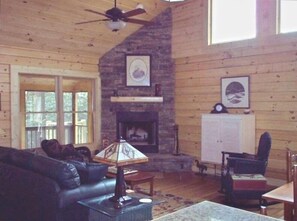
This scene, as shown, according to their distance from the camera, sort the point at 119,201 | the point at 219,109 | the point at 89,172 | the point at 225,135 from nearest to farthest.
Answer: the point at 119,201
the point at 89,172
the point at 225,135
the point at 219,109

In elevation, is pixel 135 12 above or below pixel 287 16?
below

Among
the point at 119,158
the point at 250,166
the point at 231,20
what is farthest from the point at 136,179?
the point at 231,20

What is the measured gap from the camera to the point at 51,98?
661 centimetres

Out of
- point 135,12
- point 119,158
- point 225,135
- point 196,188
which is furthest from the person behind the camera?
point 225,135

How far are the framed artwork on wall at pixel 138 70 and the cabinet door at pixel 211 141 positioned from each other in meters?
1.77

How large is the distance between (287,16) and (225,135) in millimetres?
2399

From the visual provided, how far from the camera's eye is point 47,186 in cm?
291

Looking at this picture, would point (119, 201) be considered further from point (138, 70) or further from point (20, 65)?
point (138, 70)

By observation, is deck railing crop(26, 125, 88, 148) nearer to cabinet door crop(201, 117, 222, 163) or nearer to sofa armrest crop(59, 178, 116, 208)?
cabinet door crop(201, 117, 222, 163)

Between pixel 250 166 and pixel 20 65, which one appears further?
pixel 20 65

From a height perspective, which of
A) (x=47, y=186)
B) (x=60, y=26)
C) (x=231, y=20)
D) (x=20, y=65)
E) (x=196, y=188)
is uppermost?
(x=231, y=20)

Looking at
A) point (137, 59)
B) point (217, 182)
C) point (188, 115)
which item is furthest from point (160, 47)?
point (217, 182)

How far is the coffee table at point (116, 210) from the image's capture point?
8.28 feet

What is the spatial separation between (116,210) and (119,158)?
45cm
